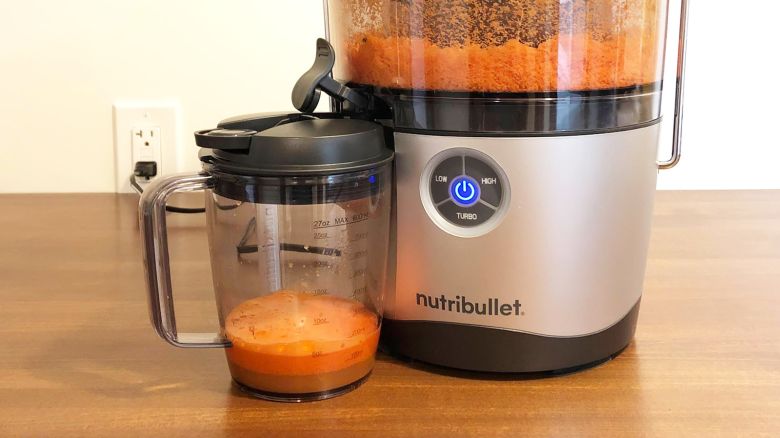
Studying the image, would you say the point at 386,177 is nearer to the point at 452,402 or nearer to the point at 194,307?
the point at 452,402

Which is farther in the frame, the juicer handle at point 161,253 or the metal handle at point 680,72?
the metal handle at point 680,72

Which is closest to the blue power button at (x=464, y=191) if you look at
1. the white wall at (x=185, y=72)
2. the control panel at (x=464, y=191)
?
the control panel at (x=464, y=191)

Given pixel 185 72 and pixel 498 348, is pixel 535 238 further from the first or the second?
pixel 185 72

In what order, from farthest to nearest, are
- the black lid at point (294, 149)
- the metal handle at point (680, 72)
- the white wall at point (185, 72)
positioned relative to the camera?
the white wall at point (185, 72) → the metal handle at point (680, 72) → the black lid at point (294, 149)

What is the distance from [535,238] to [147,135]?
0.83 meters

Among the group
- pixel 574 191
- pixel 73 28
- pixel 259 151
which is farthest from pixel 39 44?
pixel 574 191

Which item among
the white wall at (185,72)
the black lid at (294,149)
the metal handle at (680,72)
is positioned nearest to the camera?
the black lid at (294,149)

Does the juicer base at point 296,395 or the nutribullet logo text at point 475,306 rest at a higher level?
the nutribullet logo text at point 475,306

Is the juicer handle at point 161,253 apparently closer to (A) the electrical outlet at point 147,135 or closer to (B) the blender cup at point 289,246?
(B) the blender cup at point 289,246

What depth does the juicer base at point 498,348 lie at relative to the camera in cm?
55

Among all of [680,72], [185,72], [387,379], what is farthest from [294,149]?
[185,72]

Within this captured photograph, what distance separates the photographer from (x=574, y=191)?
0.53m

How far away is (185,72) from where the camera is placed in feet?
3.87

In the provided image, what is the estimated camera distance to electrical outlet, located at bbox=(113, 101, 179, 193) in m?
1.19
